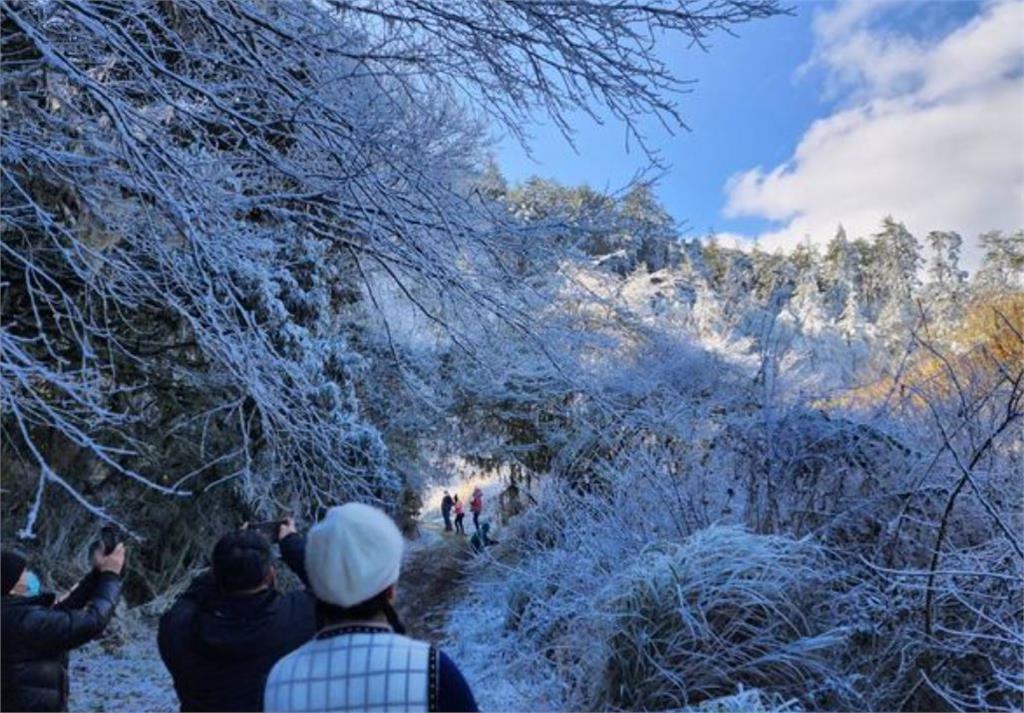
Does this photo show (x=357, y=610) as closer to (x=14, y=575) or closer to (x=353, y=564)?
(x=353, y=564)

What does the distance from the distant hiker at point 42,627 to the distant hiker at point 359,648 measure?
1444 mm

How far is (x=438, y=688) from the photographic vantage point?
1197 millimetres

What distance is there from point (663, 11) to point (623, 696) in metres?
3.28

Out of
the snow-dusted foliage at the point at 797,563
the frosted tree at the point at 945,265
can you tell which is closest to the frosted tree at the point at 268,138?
the snow-dusted foliage at the point at 797,563

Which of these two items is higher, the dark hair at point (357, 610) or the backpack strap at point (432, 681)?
the dark hair at point (357, 610)

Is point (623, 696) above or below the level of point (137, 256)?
below

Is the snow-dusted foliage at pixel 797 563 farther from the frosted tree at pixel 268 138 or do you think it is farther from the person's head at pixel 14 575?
the person's head at pixel 14 575

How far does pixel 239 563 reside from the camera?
2086mm

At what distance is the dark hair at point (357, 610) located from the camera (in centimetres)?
128

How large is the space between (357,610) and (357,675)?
0.11 m

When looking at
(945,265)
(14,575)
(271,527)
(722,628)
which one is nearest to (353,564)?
(271,527)

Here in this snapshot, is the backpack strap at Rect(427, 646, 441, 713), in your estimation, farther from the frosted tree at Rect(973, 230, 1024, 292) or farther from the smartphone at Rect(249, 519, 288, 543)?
the frosted tree at Rect(973, 230, 1024, 292)

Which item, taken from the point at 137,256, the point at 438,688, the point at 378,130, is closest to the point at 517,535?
the point at 137,256

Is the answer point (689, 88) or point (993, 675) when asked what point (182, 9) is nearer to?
point (689, 88)
